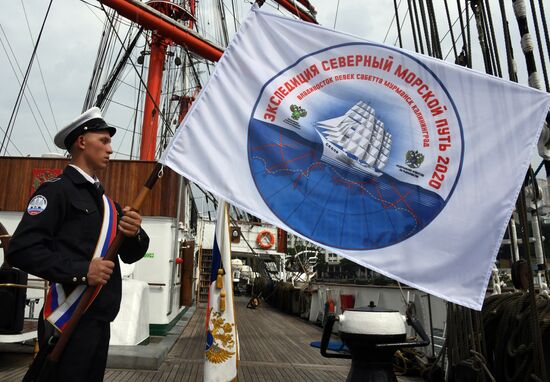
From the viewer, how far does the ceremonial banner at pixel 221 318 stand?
4.54 m

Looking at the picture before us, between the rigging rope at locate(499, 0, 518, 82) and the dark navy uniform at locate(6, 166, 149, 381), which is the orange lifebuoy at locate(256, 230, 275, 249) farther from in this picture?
the dark navy uniform at locate(6, 166, 149, 381)

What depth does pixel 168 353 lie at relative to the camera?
6848 millimetres

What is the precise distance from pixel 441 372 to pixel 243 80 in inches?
176

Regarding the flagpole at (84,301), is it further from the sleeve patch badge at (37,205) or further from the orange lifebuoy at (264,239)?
the orange lifebuoy at (264,239)

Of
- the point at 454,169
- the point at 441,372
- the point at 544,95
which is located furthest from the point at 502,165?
the point at 441,372

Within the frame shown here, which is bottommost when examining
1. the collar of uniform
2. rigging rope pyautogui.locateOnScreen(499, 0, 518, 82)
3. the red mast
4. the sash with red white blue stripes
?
the sash with red white blue stripes

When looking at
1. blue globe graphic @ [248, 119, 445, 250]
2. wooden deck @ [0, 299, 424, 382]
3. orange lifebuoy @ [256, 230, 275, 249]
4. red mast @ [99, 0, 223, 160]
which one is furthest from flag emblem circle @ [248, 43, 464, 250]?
orange lifebuoy @ [256, 230, 275, 249]

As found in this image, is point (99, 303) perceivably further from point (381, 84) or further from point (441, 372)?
point (441, 372)

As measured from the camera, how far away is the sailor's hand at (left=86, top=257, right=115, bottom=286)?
1719mm

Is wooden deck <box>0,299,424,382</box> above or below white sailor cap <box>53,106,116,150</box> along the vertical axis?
below

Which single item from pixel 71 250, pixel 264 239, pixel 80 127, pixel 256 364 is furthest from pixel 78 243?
pixel 264 239

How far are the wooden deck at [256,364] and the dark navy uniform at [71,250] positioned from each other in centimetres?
357

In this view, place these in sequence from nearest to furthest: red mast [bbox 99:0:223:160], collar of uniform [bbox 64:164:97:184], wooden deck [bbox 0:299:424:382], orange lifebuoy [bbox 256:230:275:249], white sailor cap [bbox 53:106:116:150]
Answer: collar of uniform [bbox 64:164:97:184] < white sailor cap [bbox 53:106:116:150] < wooden deck [bbox 0:299:424:382] < red mast [bbox 99:0:223:160] < orange lifebuoy [bbox 256:230:275:249]

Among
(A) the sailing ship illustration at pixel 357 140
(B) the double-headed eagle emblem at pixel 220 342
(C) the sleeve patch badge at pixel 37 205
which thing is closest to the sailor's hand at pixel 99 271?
(C) the sleeve patch badge at pixel 37 205
